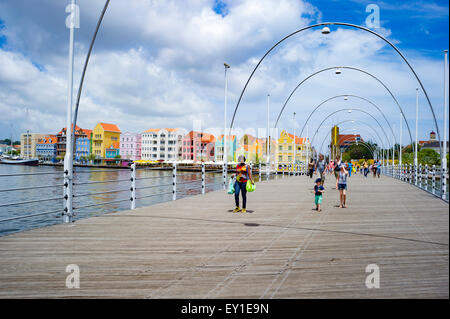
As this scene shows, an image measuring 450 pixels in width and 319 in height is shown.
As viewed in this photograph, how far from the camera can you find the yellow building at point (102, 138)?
464 ft

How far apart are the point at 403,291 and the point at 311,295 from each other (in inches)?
34.9

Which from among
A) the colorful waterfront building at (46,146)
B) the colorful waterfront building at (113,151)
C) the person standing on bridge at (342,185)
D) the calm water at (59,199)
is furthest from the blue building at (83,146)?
the person standing on bridge at (342,185)

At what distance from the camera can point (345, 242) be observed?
6547 mm

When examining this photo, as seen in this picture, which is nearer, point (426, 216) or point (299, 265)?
point (299, 265)

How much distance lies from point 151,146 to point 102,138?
58.2ft

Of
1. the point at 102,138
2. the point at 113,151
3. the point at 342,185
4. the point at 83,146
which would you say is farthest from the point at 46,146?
the point at 342,185

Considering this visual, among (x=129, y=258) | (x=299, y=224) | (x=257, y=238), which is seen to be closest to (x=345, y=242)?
(x=257, y=238)

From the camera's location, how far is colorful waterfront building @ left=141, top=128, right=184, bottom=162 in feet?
453

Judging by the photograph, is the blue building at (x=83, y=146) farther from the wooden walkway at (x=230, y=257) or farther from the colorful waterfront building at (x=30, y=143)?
the wooden walkway at (x=230, y=257)

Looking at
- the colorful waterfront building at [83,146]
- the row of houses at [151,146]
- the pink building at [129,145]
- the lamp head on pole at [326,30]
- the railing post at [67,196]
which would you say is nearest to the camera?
the railing post at [67,196]

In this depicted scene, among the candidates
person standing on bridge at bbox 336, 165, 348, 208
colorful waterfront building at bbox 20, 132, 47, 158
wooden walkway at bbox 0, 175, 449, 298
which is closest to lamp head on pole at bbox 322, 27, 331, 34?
person standing on bridge at bbox 336, 165, 348, 208

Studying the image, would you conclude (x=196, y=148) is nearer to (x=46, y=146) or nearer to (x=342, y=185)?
(x=46, y=146)
